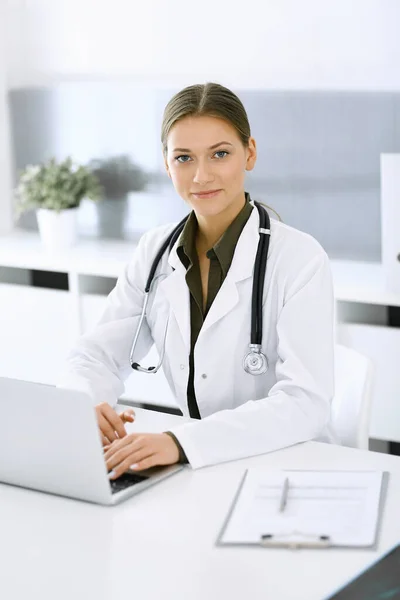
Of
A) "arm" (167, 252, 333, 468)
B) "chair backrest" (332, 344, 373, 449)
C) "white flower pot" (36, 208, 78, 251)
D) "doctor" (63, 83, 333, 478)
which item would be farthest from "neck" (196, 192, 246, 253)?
"white flower pot" (36, 208, 78, 251)

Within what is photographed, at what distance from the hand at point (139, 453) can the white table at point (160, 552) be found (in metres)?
0.04

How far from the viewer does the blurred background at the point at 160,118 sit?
3.33 m

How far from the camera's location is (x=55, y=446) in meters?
1.56

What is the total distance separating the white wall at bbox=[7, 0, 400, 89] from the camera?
336 cm

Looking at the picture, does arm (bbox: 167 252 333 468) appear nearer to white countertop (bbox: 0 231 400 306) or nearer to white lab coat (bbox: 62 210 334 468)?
white lab coat (bbox: 62 210 334 468)

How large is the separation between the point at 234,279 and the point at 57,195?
2.04 meters

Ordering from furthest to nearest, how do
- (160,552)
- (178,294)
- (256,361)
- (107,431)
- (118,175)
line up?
1. (118,175)
2. (178,294)
3. (256,361)
4. (107,431)
5. (160,552)

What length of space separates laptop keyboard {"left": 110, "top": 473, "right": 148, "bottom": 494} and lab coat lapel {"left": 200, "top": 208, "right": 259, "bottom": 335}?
46 cm

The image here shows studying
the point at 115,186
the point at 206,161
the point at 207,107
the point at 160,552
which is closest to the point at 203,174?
A: the point at 206,161

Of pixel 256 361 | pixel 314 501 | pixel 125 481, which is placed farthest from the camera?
pixel 256 361

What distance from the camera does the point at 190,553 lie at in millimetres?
1387

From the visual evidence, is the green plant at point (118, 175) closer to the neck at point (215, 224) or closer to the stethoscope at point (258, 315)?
the neck at point (215, 224)

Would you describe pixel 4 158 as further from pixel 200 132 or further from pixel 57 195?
pixel 200 132

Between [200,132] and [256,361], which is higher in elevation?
[200,132]
